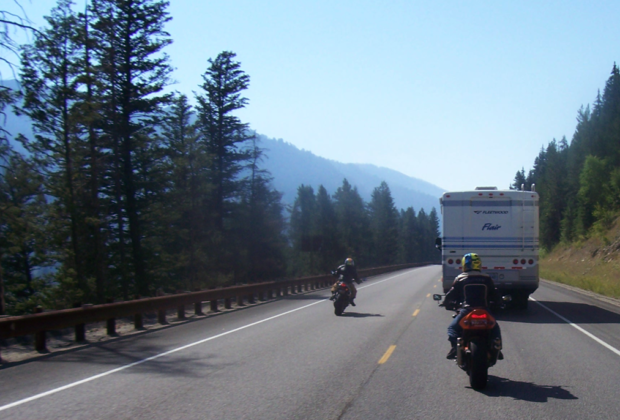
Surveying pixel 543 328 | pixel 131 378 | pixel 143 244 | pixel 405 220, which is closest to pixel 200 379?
pixel 131 378

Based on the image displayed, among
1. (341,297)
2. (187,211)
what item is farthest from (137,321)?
(187,211)

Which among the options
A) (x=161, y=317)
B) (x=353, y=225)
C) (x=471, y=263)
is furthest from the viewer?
(x=353, y=225)

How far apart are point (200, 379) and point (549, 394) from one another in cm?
460

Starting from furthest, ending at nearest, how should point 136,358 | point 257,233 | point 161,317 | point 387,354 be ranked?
point 257,233
point 161,317
point 136,358
point 387,354

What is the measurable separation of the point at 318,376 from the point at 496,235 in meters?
10.3

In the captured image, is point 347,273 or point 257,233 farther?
point 257,233

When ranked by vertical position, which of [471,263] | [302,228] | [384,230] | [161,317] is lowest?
[161,317]

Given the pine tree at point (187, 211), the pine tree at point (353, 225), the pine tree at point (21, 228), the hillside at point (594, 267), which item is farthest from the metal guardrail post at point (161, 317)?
the pine tree at point (353, 225)

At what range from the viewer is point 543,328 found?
13.9m

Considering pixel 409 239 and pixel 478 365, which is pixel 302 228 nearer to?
pixel 409 239

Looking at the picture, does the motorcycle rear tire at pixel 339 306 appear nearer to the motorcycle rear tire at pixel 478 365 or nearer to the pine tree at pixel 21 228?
the pine tree at pixel 21 228

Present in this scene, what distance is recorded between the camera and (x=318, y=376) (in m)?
8.49

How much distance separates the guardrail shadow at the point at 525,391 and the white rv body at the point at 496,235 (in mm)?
9254

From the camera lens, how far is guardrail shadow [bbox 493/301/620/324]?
15.5 m
